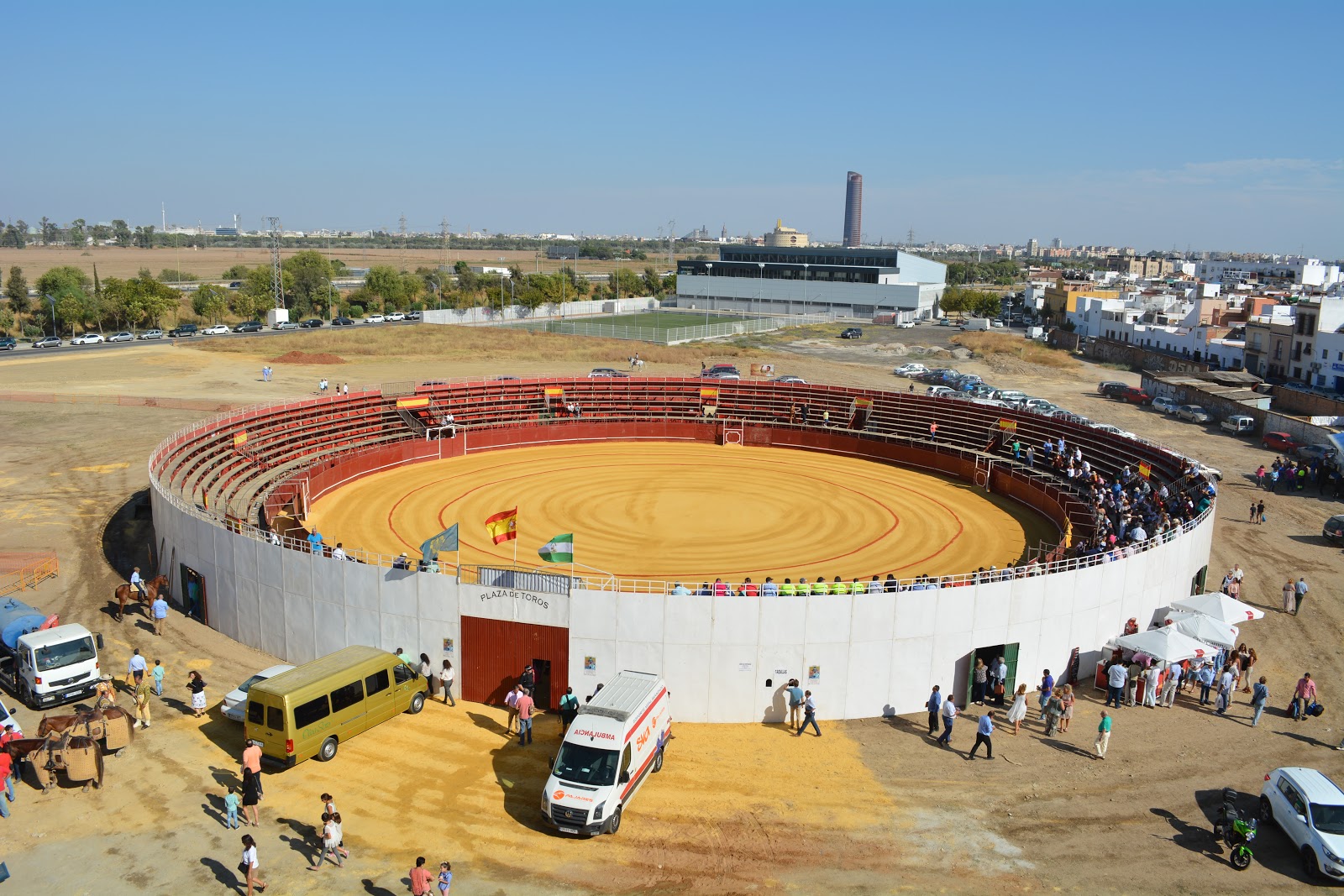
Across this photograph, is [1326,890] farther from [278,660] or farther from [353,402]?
[353,402]

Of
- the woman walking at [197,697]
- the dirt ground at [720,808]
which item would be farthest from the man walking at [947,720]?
the woman walking at [197,697]

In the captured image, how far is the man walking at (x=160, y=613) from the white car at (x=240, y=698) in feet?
19.3

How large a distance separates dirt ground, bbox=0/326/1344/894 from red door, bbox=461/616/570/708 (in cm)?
56

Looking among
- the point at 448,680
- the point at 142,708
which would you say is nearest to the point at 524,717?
the point at 448,680

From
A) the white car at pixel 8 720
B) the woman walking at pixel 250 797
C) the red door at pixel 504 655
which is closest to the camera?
the woman walking at pixel 250 797

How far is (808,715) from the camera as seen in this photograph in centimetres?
2131

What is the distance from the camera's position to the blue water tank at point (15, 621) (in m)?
23.2

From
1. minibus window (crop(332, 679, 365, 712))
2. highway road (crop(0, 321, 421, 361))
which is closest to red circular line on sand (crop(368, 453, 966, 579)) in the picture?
minibus window (crop(332, 679, 365, 712))

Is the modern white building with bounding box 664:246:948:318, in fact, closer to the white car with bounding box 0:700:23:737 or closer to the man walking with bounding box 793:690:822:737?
the man walking with bounding box 793:690:822:737

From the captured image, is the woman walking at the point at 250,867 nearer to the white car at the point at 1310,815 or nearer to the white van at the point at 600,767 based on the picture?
the white van at the point at 600,767

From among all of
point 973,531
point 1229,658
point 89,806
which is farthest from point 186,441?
point 1229,658

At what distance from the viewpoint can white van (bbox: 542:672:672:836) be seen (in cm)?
1678

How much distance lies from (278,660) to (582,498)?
16533 millimetres

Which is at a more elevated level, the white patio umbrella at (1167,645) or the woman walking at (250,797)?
the white patio umbrella at (1167,645)
